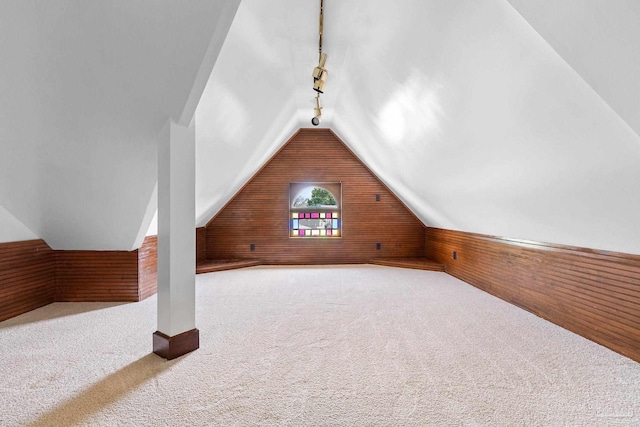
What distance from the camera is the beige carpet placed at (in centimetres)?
129

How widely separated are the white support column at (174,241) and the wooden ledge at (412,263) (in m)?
3.87

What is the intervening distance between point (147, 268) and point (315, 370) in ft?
8.59

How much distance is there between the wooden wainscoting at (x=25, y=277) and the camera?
246cm

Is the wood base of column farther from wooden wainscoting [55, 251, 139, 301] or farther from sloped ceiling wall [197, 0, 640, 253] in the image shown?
sloped ceiling wall [197, 0, 640, 253]

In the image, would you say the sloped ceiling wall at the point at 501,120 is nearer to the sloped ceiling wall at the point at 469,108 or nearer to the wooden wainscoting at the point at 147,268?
the sloped ceiling wall at the point at 469,108

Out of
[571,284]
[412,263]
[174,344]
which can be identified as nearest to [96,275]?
[174,344]

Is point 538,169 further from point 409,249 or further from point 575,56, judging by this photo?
point 409,249

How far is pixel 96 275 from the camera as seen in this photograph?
3.00 meters

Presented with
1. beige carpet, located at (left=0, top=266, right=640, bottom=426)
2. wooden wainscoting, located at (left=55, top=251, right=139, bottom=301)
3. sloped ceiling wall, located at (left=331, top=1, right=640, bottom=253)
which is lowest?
beige carpet, located at (left=0, top=266, right=640, bottom=426)

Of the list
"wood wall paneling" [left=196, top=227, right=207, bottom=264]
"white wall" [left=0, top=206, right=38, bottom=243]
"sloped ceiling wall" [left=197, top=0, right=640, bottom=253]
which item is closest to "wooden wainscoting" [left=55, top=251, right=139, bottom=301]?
"white wall" [left=0, top=206, right=38, bottom=243]

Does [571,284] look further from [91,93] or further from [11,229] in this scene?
[11,229]

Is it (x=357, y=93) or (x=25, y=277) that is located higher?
(x=357, y=93)

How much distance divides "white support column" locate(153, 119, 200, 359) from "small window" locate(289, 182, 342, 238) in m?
3.60

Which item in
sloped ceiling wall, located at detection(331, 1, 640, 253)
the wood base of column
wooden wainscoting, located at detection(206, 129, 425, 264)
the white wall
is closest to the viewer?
sloped ceiling wall, located at detection(331, 1, 640, 253)
